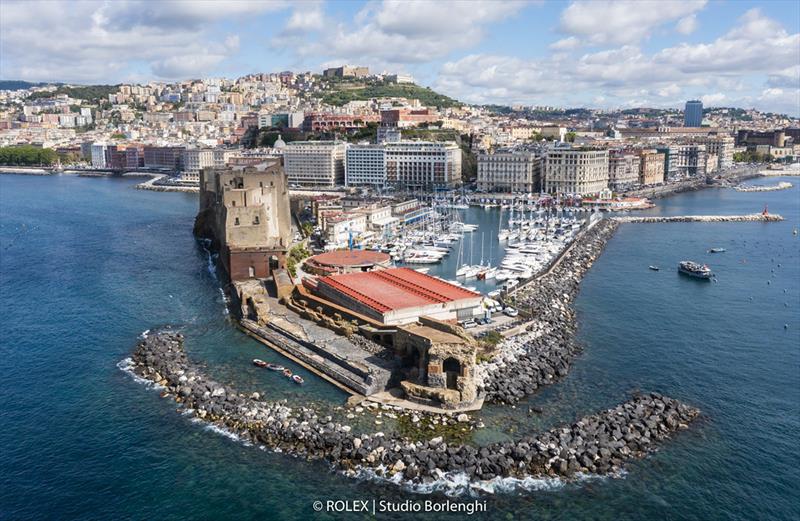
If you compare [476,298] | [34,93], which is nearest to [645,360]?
[476,298]

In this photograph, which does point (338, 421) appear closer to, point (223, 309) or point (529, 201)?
point (223, 309)

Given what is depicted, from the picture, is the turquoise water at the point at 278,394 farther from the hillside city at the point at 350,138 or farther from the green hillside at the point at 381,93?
the green hillside at the point at 381,93

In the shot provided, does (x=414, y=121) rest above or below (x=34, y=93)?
below

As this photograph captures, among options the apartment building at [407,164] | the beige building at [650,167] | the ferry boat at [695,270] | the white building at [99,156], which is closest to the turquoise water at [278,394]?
the ferry boat at [695,270]

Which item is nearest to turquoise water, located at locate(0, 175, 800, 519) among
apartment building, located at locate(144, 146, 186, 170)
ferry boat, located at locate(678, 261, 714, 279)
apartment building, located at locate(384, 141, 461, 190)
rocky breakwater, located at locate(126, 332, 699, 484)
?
rocky breakwater, located at locate(126, 332, 699, 484)

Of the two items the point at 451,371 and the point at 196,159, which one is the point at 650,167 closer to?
the point at 196,159

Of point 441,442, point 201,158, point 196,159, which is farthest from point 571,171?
point 441,442

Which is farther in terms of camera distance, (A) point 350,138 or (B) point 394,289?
(A) point 350,138
